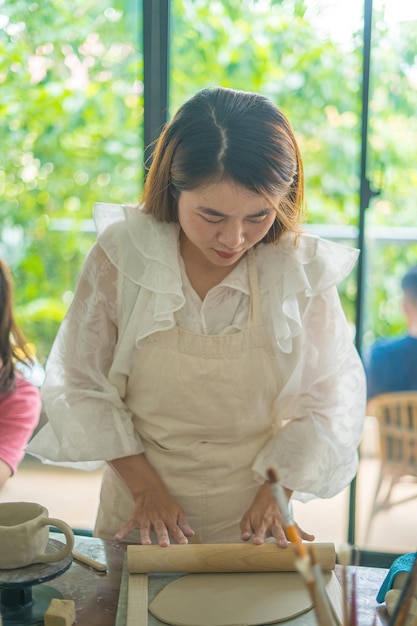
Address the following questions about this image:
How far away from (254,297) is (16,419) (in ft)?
2.24

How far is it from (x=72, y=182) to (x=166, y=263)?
1.49 metres

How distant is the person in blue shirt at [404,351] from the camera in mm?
2881

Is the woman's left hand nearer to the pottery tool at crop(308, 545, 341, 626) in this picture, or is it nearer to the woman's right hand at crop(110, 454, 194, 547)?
the woman's right hand at crop(110, 454, 194, 547)

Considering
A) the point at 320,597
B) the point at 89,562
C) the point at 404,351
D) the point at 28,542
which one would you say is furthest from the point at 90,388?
the point at 404,351

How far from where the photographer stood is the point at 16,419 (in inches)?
77.8

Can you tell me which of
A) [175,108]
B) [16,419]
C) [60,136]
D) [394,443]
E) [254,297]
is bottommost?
[394,443]

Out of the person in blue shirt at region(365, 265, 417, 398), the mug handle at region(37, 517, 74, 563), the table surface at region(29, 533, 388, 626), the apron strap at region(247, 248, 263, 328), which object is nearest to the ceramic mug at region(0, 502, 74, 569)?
the mug handle at region(37, 517, 74, 563)

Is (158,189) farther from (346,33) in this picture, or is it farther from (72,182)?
(72,182)

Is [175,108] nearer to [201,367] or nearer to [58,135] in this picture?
[58,135]

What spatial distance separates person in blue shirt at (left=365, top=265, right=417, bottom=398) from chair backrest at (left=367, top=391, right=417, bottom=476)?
5 centimetres

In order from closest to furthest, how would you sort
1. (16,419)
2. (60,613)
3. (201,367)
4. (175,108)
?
(60,613) < (201,367) < (16,419) < (175,108)

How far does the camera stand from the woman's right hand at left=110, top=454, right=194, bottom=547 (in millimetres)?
1494

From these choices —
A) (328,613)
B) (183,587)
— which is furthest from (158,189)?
(328,613)

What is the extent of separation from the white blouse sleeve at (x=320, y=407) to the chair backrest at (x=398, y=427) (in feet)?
4.26
